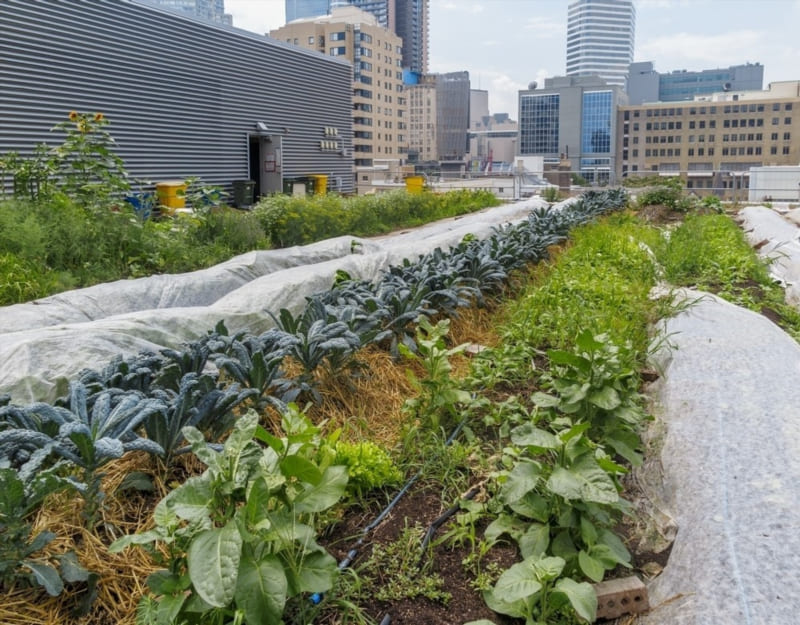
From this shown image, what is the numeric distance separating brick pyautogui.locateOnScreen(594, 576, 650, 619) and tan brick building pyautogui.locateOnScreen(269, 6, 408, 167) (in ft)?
252

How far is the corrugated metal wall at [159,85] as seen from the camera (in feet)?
39.6

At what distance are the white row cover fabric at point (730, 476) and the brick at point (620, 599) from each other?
37 millimetres

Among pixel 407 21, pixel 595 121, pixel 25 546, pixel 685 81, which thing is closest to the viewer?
pixel 25 546

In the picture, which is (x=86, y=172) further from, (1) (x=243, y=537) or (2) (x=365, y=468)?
(1) (x=243, y=537)

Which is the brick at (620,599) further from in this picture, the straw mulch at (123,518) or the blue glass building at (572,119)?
the blue glass building at (572,119)

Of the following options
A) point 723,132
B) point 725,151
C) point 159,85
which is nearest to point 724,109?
point 723,132

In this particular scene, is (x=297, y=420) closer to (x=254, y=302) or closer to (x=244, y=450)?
(x=244, y=450)

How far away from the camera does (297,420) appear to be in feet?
6.48

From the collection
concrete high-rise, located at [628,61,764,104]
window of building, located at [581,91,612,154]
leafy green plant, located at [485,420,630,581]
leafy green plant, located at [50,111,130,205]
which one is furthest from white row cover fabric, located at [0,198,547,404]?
concrete high-rise, located at [628,61,764,104]

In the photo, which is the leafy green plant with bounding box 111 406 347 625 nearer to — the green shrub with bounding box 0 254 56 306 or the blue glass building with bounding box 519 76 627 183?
the green shrub with bounding box 0 254 56 306

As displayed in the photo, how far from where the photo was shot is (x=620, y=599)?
1935 millimetres

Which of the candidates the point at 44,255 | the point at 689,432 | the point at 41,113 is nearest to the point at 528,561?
the point at 689,432

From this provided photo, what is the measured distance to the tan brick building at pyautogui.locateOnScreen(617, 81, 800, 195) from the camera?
82875 mm

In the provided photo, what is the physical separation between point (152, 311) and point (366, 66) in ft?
282
